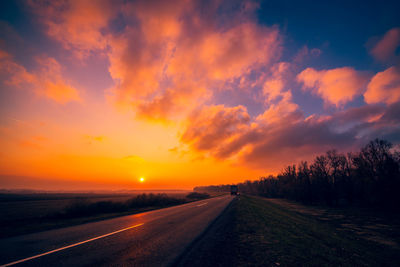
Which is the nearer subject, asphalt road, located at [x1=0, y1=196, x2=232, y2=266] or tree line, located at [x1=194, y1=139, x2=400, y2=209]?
asphalt road, located at [x1=0, y1=196, x2=232, y2=266]

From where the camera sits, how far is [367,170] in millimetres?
39344

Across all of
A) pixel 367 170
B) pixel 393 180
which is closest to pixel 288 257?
pixel 393 180

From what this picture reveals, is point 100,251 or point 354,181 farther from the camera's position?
point 354,181

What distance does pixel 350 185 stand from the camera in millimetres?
45562

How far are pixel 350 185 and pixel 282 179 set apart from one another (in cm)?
3681

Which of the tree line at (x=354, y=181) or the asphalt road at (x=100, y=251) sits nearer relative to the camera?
the asphalt road at (x=100, y=251)

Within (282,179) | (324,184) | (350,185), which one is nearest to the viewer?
(350,185)

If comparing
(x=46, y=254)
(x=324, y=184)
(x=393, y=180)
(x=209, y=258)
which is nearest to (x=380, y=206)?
(x=393, y=180)

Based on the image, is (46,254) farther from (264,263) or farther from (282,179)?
(282,179)

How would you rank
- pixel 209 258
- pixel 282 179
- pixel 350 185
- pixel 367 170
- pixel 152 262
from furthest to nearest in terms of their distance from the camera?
pixel 282 179 < pixel 350 185 < pixel 367 170 < pixel 209 258 < pixel 152 262

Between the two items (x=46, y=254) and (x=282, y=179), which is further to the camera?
(x=282, y=179)

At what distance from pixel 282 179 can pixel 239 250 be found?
88.8 m

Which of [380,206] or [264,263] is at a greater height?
[264,263]

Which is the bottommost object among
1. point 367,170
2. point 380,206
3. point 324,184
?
point 380,206
